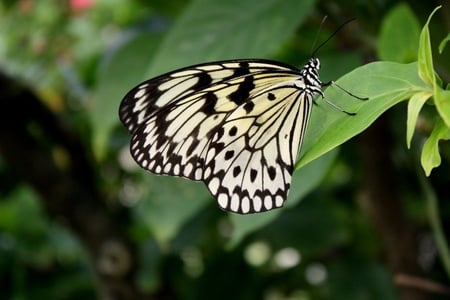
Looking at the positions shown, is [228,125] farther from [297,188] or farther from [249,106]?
[297,188]

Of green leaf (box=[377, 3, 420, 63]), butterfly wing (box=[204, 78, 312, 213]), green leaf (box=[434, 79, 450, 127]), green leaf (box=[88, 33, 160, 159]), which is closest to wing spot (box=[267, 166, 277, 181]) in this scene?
butterfly wing (box=[204, 78, 312, 213])

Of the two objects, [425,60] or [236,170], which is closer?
[425,60]

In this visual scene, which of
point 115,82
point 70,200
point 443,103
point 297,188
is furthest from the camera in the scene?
point 70,200

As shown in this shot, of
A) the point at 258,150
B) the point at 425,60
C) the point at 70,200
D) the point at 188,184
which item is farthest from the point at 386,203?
the point at 425,60

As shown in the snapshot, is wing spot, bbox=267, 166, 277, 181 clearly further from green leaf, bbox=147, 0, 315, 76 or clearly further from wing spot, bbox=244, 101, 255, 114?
green leaf, bbox=147, 0, 315, 76

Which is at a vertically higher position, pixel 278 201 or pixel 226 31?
pixel 226 31

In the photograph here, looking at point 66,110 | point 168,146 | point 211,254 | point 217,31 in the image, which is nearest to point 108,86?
point 217,31
